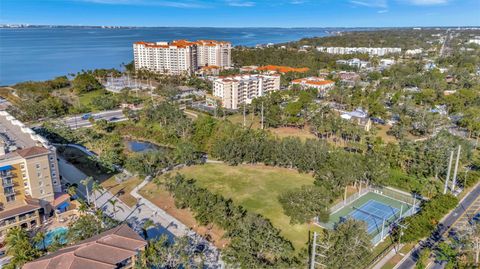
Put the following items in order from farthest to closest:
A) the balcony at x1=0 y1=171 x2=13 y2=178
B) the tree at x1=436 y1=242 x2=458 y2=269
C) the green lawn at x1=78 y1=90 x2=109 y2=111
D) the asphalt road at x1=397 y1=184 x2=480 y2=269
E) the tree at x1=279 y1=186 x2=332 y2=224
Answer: the green lawn at x1=78 y1=90 x2=109 y2=111
the tree at x1=279 y1=186 x2=332 y2=224
the balcony at x1=0 y1=171 x2=13 y2=178
the asphalt road at x1=397 y1=184 x2=480 y2=269
the tree at x1=436 y1=242 x2=458 y2=269

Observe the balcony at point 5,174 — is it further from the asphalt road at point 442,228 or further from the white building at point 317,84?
the white building at point 317,84

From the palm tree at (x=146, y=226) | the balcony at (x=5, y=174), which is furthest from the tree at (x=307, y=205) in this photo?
the balcony at (x=5, y=174)

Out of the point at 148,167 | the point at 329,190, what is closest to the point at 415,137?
the point at 329,190

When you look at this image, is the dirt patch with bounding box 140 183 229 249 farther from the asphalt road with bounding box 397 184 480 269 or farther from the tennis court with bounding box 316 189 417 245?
the asphalt road with bounding box 397 184 480 269

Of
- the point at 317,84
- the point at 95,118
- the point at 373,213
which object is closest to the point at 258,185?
the point at 373,213

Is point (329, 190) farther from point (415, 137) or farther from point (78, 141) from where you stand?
point (78, 141)

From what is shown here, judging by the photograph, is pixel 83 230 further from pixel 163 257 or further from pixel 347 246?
pixel 347 246

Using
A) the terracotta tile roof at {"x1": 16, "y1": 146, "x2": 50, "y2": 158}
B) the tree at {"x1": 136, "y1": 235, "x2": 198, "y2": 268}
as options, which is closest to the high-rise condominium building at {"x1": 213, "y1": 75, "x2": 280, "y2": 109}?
the terracotta tile roof at {"x1": 16, "y1": 146, "x2": 50, "y2": 158}
